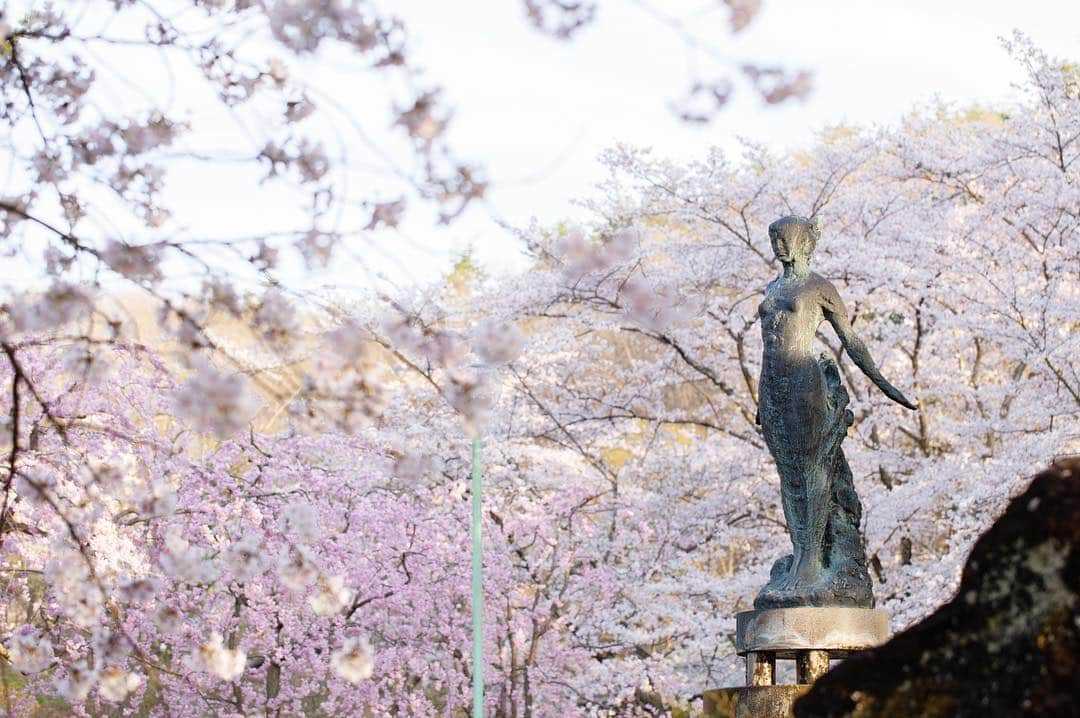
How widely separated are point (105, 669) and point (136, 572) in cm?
607

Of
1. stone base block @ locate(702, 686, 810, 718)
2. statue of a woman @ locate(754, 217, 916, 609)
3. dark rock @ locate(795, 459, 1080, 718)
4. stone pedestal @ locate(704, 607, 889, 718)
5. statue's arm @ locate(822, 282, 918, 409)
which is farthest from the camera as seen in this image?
statue's arm @ locate(822, 282, 918, 409)

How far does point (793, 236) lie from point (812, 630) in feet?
7.08

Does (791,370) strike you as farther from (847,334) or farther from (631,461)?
(631,461)

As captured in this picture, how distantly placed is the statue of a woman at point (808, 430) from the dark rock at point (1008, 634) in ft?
15.1

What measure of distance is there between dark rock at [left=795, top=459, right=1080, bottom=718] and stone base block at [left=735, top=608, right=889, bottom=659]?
4.28 metres

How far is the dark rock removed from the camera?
6.40ft

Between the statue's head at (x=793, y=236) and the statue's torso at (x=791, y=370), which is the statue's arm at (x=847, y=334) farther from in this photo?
the statue's head at (x=793, y=236)

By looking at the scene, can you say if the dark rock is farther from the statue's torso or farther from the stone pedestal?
the statue's torso

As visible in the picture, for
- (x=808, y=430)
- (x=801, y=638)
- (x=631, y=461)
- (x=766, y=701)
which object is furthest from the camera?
(x=631, y=461)

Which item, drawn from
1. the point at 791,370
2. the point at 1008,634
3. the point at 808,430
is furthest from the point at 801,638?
the point at 1008,634

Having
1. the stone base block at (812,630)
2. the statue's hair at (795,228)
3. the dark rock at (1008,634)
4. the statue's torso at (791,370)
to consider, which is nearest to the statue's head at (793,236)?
the statue's hair at (795,228)

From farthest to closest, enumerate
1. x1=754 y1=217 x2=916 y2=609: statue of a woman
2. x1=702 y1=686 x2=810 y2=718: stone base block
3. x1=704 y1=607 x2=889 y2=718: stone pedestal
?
1. x1=754 y1=217 x2=916 y2=609: statue of a woman
2. x1=704 y1=607 x2=889 y2=718: stone pedestal
3. x1=702 y1=686 x2=810 y2=718: stone base block

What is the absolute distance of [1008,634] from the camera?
2.03 metres

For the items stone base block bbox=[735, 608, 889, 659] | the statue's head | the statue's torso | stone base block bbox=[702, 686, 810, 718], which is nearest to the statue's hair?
the statue's head
